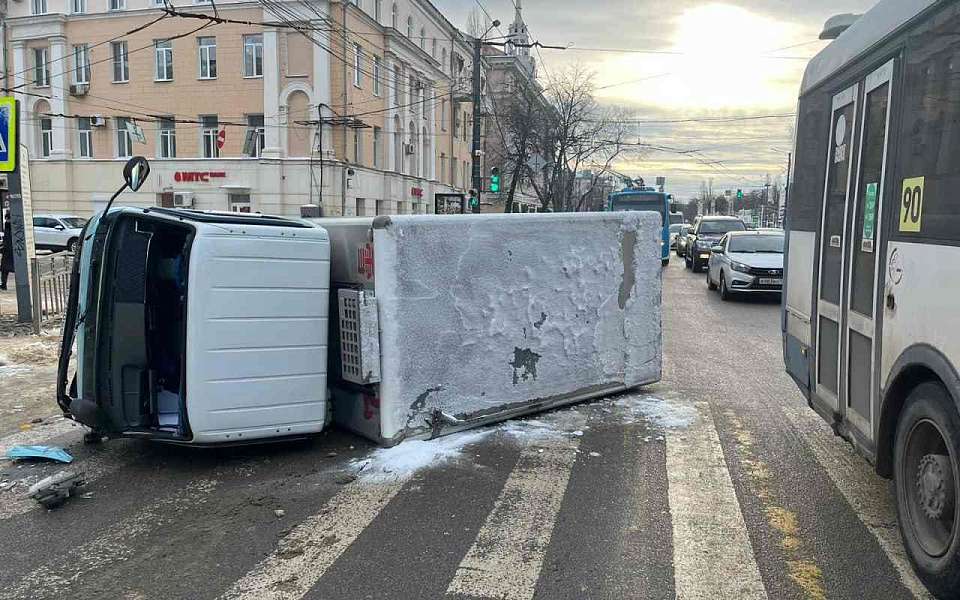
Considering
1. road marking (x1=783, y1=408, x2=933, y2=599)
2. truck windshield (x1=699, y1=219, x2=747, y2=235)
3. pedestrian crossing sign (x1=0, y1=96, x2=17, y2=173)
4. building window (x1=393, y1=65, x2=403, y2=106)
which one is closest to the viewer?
road marking (x1=783, y1=408, x2=933, y2=599)

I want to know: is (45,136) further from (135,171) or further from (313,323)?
(313,323)

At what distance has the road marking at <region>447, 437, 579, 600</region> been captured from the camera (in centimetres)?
360

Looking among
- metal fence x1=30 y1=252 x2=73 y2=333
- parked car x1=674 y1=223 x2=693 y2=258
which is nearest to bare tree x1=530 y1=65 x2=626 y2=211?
parked car x1=674 y1=223 x2=693 y2=258

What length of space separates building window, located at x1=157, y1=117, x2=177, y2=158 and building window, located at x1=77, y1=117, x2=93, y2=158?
4226mm

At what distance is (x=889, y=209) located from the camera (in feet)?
12.8

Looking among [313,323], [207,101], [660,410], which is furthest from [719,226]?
[207,101]

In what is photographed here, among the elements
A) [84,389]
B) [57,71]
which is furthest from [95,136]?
[84,389]

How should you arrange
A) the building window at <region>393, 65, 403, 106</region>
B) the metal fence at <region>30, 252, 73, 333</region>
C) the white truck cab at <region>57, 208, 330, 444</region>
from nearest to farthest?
the white truck cab at <region>57, 208, 330, 444</region>
the metal fence at <region>30, 252, 73, 333</region>
the building window at <region>393, 65, 403, 106</region>

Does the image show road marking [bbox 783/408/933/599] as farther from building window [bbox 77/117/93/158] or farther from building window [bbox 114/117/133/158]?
building window [bbox 77/117/93/158]

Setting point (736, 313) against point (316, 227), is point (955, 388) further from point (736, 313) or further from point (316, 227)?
point (736, 313)

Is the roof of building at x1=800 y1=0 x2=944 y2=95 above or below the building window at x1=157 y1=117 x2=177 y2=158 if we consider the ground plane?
below

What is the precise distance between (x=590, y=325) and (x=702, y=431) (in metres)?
1.42

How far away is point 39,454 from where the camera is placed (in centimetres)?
545

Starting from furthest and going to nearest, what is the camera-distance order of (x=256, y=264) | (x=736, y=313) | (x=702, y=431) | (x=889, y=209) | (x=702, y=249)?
(x=702, y=249) → (x=736, y=313) → (x=702, y=431) → (x=256, y=264) → (x=889, y=209)
